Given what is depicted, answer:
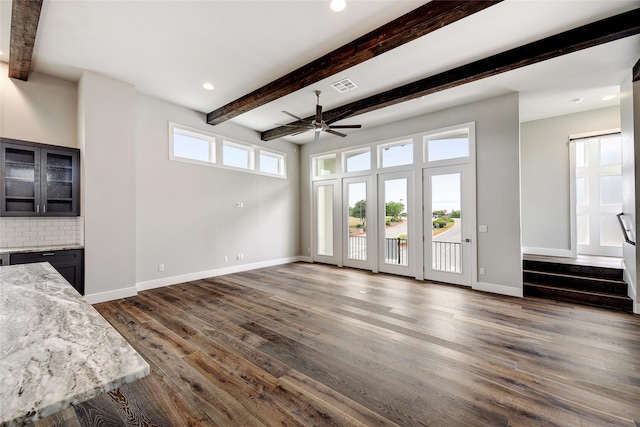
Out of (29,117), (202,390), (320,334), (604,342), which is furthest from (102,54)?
(604,342)

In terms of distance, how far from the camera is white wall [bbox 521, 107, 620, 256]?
543cm

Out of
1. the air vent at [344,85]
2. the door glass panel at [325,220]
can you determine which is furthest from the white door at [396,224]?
the air vent at [344,85]

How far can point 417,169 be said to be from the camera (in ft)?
18.9

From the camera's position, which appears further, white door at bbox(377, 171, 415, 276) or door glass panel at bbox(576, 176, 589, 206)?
white door at bbox(377, 171, 415, 276)

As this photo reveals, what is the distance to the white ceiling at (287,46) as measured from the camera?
2.85 m

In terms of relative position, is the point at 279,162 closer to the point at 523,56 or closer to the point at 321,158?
the point at 321,158

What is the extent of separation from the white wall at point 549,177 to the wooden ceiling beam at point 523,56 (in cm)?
309

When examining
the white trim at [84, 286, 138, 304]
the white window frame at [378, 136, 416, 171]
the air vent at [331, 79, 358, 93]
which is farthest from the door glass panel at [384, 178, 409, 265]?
the white trim at [84, 286, 138, 304]

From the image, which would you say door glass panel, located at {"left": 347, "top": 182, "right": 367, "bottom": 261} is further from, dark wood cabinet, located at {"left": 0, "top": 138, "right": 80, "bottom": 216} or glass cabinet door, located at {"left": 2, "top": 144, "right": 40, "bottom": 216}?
glass cabinet door, located at {"left": 2, "top": 144, "right": 40, "bottom": 216}

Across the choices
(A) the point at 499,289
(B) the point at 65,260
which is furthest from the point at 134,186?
(A) the point at 499,289

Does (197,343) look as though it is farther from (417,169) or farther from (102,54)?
(417,169)

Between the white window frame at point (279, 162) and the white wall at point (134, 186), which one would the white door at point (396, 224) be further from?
the white wall at point (134, 186)

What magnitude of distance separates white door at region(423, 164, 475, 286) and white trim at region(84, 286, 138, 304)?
5466 millimetres

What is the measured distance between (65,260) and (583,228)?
9345 mm
